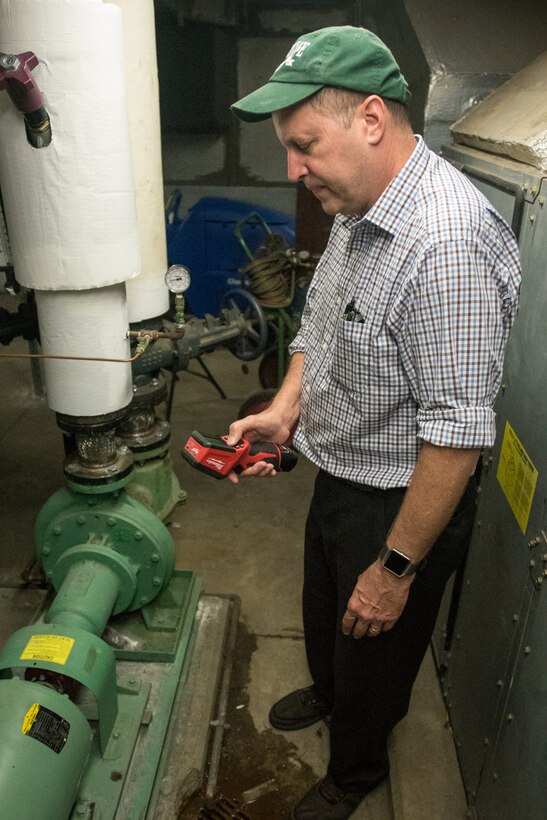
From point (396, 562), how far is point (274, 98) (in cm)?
88

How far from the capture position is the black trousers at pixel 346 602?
1322 millimetres

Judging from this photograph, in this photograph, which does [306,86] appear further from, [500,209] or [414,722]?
[414,722]

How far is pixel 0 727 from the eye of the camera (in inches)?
46.9

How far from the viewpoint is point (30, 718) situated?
123 cm

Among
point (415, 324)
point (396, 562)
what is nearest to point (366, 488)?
point (396, 562)

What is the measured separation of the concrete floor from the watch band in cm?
87

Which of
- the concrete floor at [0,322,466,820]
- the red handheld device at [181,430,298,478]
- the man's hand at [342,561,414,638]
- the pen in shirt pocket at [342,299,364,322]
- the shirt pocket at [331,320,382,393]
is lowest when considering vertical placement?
the concrete floor at [0,322,466,820]

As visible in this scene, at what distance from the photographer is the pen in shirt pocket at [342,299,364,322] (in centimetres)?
115

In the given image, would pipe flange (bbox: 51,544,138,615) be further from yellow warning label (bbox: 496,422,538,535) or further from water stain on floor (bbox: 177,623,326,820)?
yellow warning label (bbox: 496,422,538,535)

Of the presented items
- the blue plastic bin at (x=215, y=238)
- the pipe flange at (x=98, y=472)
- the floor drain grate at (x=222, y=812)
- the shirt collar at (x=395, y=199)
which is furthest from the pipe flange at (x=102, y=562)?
the blue plastic bin at (x=215, y=238)

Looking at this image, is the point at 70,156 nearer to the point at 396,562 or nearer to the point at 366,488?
the point at 366,488

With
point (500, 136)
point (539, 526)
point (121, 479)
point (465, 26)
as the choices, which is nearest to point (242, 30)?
point (465, 26)

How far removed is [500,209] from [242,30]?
3748 millimetres

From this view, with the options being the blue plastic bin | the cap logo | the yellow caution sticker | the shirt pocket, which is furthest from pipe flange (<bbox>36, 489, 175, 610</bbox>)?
the blue plastic bin
